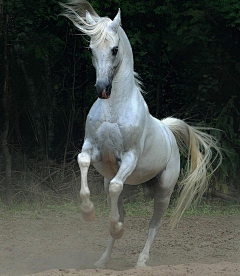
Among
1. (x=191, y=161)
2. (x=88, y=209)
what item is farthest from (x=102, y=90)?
(x=191, y=161)

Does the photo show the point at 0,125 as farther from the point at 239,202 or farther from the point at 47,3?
the point at 239,202

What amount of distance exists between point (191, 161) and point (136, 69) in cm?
425

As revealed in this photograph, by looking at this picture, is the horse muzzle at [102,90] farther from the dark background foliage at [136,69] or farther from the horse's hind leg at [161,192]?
the dark background foliage at [136,69]

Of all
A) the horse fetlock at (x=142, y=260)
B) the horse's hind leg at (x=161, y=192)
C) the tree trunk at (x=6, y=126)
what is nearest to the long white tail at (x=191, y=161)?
the horse's hind leg at (x=161, y=192)

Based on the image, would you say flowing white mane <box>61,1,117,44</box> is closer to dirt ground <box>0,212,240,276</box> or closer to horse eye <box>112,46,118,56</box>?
horse eye <box>112,46,118,56</box>

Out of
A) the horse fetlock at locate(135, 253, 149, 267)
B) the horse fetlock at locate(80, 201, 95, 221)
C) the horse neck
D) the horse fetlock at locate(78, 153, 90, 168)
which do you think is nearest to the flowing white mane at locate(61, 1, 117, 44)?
the horse neck

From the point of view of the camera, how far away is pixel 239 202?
1035 centimetres

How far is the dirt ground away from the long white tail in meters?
0.63

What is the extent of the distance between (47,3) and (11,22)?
25.6 inches

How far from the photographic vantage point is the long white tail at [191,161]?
22.8 ft

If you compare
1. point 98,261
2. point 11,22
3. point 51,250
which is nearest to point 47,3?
point 11,22

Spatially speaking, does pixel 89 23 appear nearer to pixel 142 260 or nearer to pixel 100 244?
pixel 142 260

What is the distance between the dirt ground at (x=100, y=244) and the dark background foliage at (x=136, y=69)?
1.60 metres

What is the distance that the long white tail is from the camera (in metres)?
6.94
